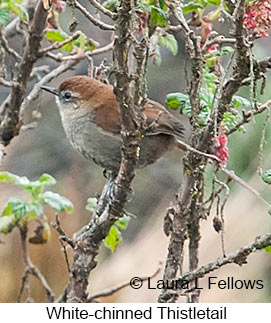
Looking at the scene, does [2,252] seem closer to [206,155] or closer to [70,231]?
[70,231]

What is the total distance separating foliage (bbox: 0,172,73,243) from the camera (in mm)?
2139

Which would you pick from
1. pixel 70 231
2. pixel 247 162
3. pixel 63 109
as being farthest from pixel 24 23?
pixel 70 231

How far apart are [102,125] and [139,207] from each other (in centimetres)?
195

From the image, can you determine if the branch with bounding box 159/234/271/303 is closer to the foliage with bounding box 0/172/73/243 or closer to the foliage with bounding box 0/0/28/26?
the foliage with bounding box 0/172/73/243

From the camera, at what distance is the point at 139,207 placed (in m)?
4.26

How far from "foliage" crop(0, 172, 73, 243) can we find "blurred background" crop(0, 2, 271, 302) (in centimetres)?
99

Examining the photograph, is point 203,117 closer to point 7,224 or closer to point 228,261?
point 228,261

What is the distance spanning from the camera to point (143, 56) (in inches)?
57.3

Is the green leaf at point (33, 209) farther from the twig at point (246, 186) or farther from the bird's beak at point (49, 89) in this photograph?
the twig at point (246, 186)

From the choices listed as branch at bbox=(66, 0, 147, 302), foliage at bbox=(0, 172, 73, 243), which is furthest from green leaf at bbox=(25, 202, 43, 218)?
branch at bbox=(66, 0, 147, 302)

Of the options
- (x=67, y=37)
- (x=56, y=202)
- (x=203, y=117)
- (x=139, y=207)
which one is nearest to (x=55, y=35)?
(x=67, y=37)

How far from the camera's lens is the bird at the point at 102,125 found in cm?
224
